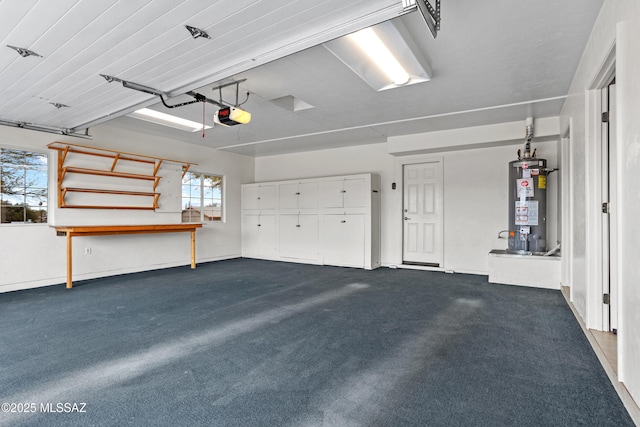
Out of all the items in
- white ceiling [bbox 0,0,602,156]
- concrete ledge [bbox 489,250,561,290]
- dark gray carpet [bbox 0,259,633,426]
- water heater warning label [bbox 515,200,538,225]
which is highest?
white ceiling [bbox 0,0,602,156]

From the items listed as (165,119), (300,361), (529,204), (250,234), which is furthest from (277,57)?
(250,234)

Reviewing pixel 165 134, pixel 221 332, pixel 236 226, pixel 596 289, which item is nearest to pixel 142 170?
pixel 165 134

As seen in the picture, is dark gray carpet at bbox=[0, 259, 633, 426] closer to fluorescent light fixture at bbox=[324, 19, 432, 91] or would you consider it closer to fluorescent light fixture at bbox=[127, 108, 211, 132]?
fluorescent light fixture at bbox=[324, 19, 432, 91]

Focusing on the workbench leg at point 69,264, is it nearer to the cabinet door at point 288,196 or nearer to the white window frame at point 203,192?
the white window frame at point 203,192

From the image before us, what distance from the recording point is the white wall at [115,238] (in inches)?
179

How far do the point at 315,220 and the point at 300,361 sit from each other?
15.2 feet

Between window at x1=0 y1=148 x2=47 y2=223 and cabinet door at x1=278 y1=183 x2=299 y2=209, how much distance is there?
411 cm

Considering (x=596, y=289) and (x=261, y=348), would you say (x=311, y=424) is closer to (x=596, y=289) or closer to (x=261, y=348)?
(x=261, y=348)

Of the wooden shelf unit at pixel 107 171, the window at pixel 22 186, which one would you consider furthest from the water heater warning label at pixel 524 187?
the window at pixel 22 186

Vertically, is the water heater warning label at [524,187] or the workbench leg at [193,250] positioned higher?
the water heater warning label at [524,187]

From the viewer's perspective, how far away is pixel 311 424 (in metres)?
1.63

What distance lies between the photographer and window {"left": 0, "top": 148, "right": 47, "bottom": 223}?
4516 millimetres

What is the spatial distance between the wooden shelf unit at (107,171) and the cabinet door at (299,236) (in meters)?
2.38

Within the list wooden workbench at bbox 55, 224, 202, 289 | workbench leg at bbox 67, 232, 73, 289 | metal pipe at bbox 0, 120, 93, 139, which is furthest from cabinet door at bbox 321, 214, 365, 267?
metal pipe at bbox 0, 120, 93, 139
